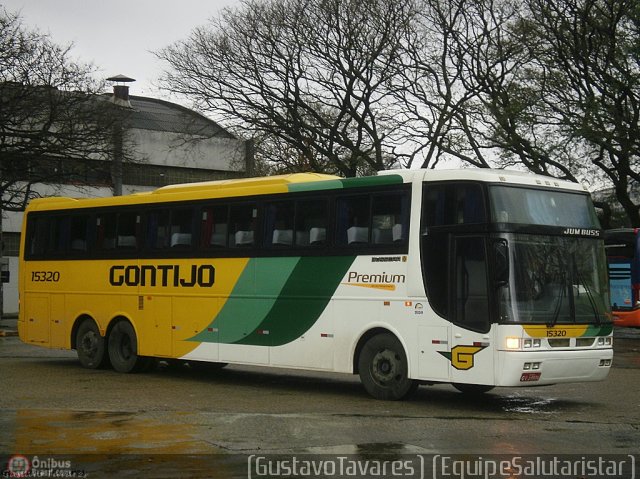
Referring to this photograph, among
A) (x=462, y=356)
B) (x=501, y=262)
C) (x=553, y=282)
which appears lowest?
(x=462, y=356)

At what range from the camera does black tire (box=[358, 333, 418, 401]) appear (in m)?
15.0

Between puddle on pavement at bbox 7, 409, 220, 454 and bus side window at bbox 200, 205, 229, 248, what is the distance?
5.40 meters

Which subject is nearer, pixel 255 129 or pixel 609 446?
pixel 609 446

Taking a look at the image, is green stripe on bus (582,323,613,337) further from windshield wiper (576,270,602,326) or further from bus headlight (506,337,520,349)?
bus headlight (506,337,520,349)

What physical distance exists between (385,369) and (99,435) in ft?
17.2

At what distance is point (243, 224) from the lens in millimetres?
17641

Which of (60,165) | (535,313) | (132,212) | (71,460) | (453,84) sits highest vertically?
(453,84)

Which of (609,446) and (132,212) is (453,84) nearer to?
(132,212)

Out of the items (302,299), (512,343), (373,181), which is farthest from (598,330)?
(302,299)

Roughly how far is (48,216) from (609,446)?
14220mm

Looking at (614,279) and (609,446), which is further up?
(614,279)

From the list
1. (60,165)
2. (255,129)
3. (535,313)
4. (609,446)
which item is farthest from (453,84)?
(609,446)

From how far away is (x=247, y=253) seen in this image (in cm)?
1747

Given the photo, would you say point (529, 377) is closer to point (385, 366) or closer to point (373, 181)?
point (385, 366)
